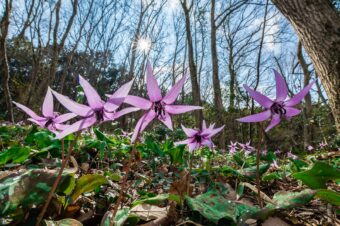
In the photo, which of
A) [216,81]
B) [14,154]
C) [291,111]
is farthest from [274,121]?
[216,81]

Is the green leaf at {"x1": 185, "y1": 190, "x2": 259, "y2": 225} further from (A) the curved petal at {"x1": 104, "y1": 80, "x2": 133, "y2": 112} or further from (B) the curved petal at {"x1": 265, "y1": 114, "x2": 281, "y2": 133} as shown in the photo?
(A) the curved petal at {"x1": 104, "y1": 80, "x2": 133, "y2": 112}

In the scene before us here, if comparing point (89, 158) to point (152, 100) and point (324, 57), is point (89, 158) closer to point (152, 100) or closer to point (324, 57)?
point (152, 100)

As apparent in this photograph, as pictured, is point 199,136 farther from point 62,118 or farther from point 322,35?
point 322,35

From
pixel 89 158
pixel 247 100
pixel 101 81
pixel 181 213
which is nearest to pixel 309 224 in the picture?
pixel 181 213

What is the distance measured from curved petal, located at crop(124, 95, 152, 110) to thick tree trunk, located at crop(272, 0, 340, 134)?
268cm

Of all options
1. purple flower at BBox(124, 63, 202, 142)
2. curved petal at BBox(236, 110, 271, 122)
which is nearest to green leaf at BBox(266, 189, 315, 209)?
curved petal at BBox(236, 110, 271, 122)

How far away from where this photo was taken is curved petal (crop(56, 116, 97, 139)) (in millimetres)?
583

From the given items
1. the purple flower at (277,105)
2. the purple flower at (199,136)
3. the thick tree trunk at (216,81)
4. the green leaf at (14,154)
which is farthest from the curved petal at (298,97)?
the thick tree trunk at (216,81)

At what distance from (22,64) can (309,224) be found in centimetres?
1973

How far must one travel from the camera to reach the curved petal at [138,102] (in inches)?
23.2

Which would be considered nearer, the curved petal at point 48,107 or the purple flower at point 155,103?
the purple flower at point 155,103

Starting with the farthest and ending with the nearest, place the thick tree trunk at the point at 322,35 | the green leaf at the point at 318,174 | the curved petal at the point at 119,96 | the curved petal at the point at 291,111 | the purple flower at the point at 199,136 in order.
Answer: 1. the thick tree trunk at the point at 322,35
2. the purple flower at the point at 199,136
3. the green leaf at the point at 318,174
4. the curved petal at the point at 291,111
5. the curved petal at the point at 119,96

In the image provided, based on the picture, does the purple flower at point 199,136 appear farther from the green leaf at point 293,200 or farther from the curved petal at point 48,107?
the curved petal at point 48,107

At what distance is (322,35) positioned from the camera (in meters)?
2.82
